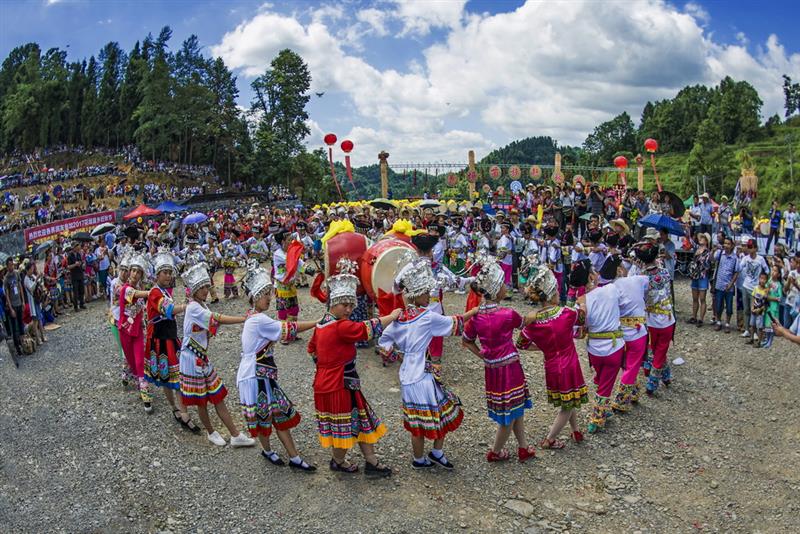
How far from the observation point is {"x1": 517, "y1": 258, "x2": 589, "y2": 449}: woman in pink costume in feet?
18.9

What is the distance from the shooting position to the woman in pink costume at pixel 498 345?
18.2ft

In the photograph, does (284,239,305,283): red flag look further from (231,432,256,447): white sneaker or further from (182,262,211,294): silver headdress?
(231,432,256,447): white sneaker

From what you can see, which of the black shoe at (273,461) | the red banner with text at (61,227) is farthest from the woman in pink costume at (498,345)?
the red banner with text at (61,227)

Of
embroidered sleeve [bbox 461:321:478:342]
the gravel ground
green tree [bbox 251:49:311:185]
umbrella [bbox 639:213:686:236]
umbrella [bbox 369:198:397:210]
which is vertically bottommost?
the gravel ground

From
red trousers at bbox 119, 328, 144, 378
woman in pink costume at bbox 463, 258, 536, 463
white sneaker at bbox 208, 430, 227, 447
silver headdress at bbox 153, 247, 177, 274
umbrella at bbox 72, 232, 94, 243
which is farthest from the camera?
umbrella at bbox 72, 232, 94, 243

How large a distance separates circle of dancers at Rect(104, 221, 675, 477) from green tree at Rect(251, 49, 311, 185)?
3516cm

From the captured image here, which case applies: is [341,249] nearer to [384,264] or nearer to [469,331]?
[384,264]

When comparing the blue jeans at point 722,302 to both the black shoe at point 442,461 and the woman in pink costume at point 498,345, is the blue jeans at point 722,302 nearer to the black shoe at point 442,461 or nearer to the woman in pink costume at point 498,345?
the woman in pink costume at point 498,345

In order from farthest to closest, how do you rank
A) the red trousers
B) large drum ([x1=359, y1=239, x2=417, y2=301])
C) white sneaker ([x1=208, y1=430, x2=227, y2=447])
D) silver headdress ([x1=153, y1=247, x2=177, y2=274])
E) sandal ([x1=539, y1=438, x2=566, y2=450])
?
1. large drum ([x1=359, y1=239, x2=417, y2=301])
2. the red trousers
3. silver headdress ([x1=153, y1=247, x2=177, y2=274])
4. white sneaker ([x1=208, y1=430, x2=227, y2=447])
5. sandal ([x1=539, y1=438, x2=566, y2=450])

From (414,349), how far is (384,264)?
2.84 meters

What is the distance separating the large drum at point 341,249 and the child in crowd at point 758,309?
606cm

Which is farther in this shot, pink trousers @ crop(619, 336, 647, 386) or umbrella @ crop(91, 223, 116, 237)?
umbrella @ crop(91, 223, 116, 237)

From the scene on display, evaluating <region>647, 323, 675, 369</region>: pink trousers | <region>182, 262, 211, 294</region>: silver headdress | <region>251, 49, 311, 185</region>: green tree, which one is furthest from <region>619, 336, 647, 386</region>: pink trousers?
<region>251, 49, 311, 185</region>: green tree

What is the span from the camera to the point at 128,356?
7852 mm
